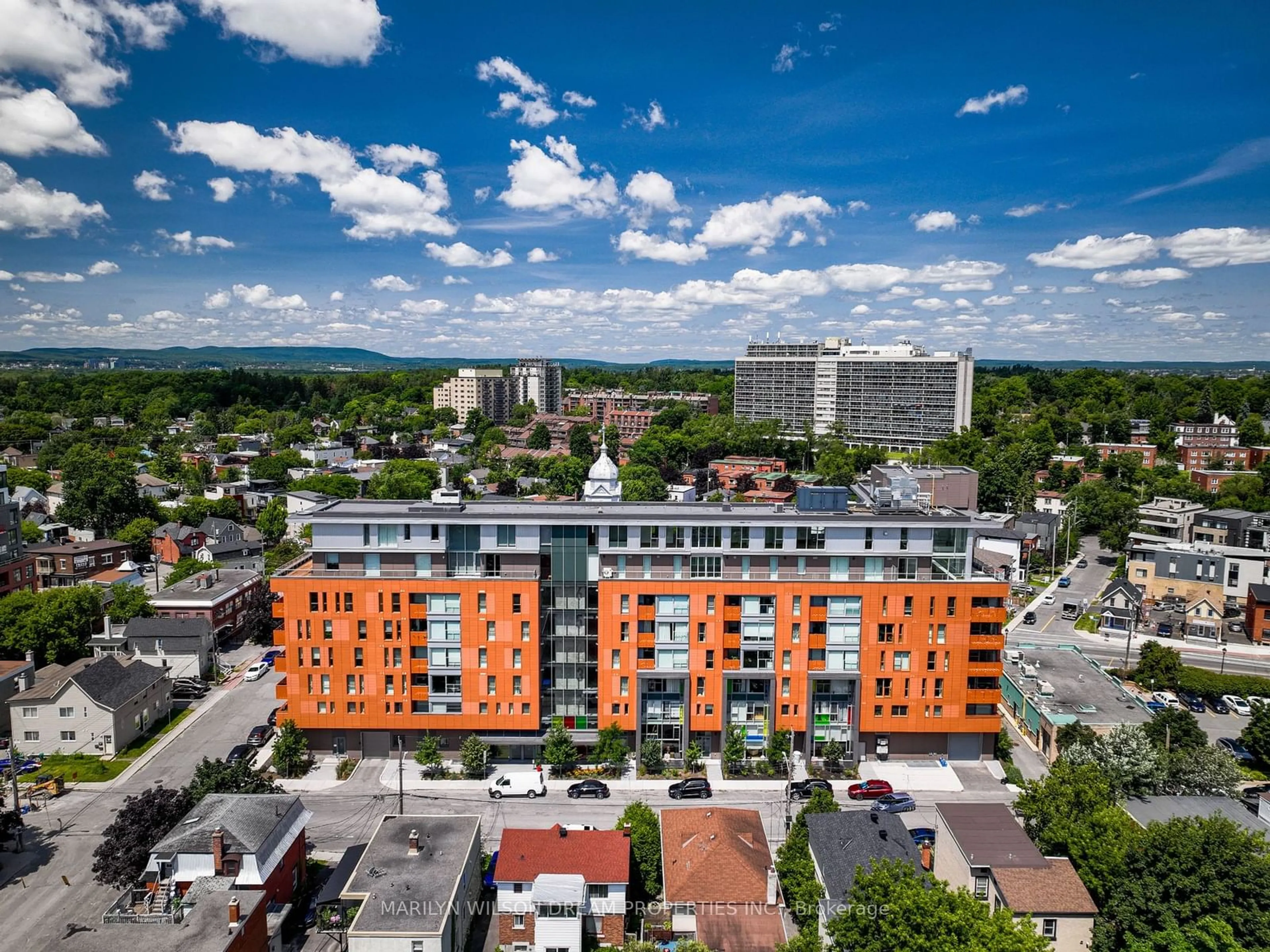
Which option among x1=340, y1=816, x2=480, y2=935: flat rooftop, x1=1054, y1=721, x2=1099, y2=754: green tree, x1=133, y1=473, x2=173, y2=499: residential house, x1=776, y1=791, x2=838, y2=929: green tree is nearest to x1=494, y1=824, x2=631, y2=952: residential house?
x1=340, y1=816, x2=480, y2=935: flat rooftop

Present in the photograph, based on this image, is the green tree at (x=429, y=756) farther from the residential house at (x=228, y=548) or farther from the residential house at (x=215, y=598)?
the residential house at (x=228, y=548)

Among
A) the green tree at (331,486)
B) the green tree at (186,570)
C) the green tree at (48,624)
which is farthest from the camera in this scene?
the green tree at (331,486)

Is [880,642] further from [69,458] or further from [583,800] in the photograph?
[69,458]

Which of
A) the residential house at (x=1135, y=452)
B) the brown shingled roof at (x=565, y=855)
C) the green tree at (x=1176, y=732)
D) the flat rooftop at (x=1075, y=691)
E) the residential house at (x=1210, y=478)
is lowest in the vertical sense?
the flat rooftop at (x=1075, y=691)

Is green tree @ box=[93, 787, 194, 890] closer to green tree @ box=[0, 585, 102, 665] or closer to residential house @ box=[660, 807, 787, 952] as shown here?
residential house @ box=[660, 807, 787, 952]

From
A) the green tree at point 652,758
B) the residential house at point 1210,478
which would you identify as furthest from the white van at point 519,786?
the residential house at point 1210,478

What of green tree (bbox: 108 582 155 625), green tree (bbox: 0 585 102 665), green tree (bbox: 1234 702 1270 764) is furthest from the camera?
green tree (bbox: 108 582 155 625)

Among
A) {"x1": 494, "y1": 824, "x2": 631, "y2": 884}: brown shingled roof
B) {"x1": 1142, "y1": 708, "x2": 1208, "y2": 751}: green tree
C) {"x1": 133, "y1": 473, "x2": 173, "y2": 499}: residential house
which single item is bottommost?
{"x1": 1142, "y1": 708, "x2": 1208, "y2": 751}: green tree
